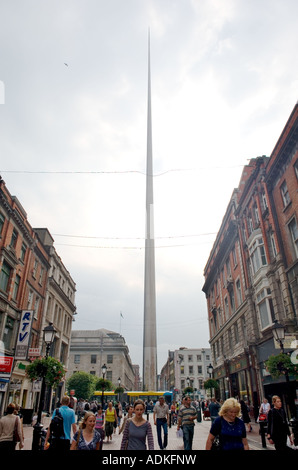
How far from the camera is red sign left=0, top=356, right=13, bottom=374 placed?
24502mm

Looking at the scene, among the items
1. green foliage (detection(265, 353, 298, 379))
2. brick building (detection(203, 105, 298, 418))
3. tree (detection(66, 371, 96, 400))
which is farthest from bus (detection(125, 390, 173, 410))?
green foliage (detection(265, 353, 298, 379))

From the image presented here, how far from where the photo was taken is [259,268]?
84.8 ft

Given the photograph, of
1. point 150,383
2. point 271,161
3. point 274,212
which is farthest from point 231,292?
point 150,383

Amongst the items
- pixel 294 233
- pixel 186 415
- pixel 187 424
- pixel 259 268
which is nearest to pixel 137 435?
pixel 187 424

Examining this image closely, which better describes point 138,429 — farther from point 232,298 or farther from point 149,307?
point 149,307

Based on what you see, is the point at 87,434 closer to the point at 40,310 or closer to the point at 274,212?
the point at 274,212

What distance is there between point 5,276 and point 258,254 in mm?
20494

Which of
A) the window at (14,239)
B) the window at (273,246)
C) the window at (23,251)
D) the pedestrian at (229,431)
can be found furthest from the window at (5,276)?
the pedestrian at (229,431)

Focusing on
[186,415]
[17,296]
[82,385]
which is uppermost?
[17,296]

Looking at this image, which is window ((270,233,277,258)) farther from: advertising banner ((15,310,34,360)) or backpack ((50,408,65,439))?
advertising banner ((15,310,34,360))

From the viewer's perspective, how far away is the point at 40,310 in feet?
116

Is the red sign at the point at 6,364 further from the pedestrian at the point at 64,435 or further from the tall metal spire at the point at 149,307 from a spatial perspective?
the tall metal spire at the point at 149,307

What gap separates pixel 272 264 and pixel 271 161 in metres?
7.43

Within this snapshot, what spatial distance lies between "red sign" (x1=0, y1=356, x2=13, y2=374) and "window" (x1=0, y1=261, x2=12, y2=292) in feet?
17.2
